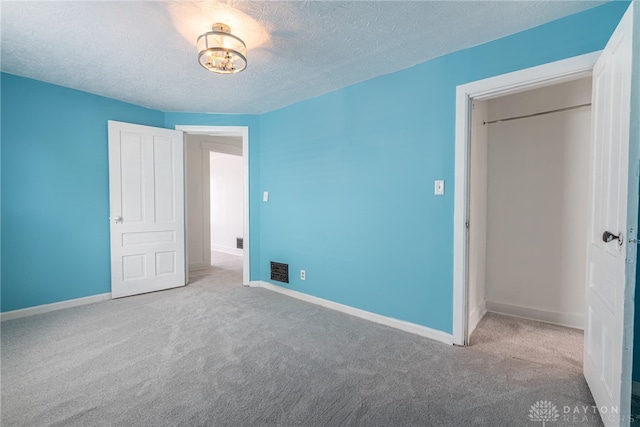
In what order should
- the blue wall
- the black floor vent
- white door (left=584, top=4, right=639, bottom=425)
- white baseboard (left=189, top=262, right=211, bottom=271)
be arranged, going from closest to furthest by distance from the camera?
white door (left=584, top=4, right=639, bottom=425)
the blue wall
the black floor vent
white baseboard (left=189, top=262, right=211, bottom=271)

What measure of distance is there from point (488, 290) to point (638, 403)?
1.51m

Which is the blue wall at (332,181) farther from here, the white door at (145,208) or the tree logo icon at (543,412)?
the tree logo icon at (543,412)

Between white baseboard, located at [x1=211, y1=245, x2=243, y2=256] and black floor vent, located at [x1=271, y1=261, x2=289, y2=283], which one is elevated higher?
black floor vent, located at [x1=271, y1=261, x2=289, y2=283]

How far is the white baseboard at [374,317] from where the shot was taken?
239 centimetres

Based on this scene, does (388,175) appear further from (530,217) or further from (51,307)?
(51,307)

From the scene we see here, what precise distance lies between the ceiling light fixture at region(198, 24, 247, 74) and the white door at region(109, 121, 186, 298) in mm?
2000

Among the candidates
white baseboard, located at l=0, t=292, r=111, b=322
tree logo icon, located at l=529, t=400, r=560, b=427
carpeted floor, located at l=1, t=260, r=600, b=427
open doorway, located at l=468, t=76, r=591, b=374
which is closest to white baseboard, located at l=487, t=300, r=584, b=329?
open doorway, located at l=468, t=76, r=591, b=374

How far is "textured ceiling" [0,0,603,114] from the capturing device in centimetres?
177

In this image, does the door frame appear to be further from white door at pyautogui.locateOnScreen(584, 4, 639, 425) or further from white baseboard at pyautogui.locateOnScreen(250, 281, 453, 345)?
white door at pyautogui.locateOnScreen(584, 4, 639, 425)

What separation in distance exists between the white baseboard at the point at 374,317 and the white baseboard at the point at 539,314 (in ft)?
3.64

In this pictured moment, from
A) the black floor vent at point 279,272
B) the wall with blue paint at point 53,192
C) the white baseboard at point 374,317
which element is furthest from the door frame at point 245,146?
the wall with blue paint at point 53,192

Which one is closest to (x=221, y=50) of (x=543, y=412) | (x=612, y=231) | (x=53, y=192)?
(x=612, y=231)

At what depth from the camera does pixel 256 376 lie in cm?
187

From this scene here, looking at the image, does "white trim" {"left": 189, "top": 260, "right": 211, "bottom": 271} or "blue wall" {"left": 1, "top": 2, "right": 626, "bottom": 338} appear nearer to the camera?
"blue wall" {"left": 1, "top": 2, "right": 626, "bottom": 338}
